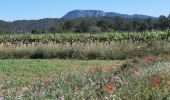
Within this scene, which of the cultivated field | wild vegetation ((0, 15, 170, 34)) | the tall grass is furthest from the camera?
wild vegetation ((0, 15, 170, 34))

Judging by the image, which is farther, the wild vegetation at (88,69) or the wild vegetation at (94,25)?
the wild vegetation at (94,25)

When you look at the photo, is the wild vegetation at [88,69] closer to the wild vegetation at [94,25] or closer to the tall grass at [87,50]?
the tall grass at [87,50]

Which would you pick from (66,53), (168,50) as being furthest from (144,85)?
(66,53)

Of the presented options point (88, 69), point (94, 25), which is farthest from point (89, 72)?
point (94, 25)

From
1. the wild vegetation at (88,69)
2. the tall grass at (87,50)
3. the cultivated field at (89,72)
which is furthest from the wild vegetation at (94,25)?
the tall grass at (87,50)

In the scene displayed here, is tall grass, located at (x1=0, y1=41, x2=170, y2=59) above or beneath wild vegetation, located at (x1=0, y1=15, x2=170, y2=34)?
above

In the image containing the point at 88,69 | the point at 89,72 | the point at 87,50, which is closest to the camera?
the point at 89,72

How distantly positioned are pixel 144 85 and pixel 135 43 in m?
21.4

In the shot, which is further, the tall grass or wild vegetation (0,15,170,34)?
wild vegetation (0,15,170,34)

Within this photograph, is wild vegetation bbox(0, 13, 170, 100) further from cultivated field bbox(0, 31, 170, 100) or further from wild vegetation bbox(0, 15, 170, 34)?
wild vegetation bbox(0, 15, 170, 34)

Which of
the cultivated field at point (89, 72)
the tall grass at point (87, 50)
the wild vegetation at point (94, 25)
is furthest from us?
the wild vegetation at point (94, 25)

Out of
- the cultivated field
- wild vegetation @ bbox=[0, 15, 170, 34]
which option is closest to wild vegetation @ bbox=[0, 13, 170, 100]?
the cultivated field

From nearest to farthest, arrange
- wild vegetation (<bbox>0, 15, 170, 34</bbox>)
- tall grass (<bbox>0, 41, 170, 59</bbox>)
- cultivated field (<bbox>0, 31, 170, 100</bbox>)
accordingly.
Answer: cultivated field (<bbox>0, 31, 170, 100</bbox>)
tall grass (<bbox>0, 41, 170, 59</bbox>)
wild vegetation (<bbox>0, 15, 170, 34</bbox>)

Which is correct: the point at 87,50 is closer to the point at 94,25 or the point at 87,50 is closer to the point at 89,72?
the point at 89,72
